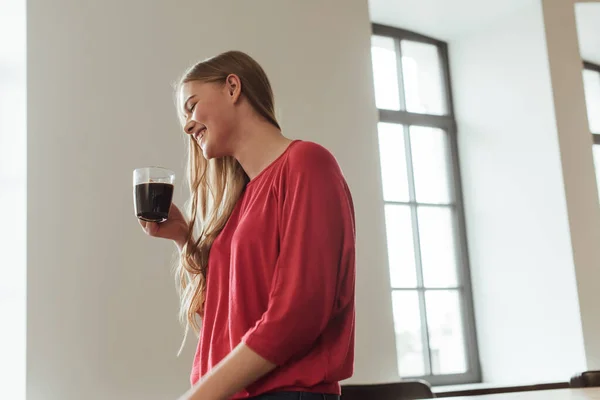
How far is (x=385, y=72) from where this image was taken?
4.11 meters

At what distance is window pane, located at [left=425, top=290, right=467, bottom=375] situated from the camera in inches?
154

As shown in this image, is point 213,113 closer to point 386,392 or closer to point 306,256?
point 306,256

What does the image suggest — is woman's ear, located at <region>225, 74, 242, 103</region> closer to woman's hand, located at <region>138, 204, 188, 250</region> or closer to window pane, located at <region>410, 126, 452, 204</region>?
woman's hand, located at <region>138, 204, 188, 250</region>

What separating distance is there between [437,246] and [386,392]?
2223mm

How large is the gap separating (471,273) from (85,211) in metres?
2.38

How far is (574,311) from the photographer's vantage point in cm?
366

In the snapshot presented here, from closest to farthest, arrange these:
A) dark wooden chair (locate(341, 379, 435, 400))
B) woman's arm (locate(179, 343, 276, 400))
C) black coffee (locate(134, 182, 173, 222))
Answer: woman's arm (locate(179, 343, 276, 400))
black coffee (locate(134, 182, 173, 222))
dark wooden chair (locate(341, 379, 435, 400))

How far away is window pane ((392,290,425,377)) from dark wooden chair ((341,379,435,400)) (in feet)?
5.85

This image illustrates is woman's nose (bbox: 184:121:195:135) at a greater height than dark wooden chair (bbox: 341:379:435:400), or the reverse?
woman's nose (bbox: 184:121:195:135)

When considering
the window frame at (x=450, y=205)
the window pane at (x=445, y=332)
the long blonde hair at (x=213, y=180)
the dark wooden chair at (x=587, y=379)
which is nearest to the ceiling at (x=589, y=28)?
the window frame at (x=450, y=205)

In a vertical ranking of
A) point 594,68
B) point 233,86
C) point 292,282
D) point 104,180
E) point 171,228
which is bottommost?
point 292,282

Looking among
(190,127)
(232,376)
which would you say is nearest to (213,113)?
(190,127)

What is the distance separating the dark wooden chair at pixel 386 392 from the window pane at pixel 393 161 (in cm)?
203
